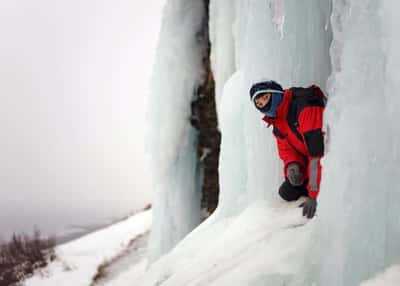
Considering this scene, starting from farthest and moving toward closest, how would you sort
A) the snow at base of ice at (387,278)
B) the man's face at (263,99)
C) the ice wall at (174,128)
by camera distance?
the ice wall at (174,128), the man's face at (263,99), the snow at base of ice at (387,278)

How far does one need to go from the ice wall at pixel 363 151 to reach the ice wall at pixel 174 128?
3.63 meters

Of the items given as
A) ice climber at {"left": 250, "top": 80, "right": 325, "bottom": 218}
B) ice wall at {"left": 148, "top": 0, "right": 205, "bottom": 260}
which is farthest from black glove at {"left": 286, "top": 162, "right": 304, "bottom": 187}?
ice wall at {"left": 148, "top": 0, "right": 205, "bottom": 260}

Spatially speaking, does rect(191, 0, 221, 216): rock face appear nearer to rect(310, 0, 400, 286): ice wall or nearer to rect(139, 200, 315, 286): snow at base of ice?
rect(139, 200, 315, 286): snow at base of ice

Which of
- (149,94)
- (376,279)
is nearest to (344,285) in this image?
(376,279)

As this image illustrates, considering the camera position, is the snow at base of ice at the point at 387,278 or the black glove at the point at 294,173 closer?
the snow at base of ice at the point at 387,278

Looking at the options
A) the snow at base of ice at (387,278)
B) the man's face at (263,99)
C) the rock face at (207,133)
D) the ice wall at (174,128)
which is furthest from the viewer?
the rock face at (207,133)

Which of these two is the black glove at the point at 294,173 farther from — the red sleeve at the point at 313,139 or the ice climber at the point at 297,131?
the red sleeve at the point at 313,139

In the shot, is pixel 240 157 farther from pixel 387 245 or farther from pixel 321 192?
pixel 387 245

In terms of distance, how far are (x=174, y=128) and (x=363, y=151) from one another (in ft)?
13.1

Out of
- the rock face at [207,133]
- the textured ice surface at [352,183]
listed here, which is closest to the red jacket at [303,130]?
the textured ice surface at [352,183]

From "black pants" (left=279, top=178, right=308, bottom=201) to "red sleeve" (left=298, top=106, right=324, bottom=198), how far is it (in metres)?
0.18

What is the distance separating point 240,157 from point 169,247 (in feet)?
7.32

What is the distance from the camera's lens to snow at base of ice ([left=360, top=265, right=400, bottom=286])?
1257mm

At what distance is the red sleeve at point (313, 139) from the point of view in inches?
78.1
